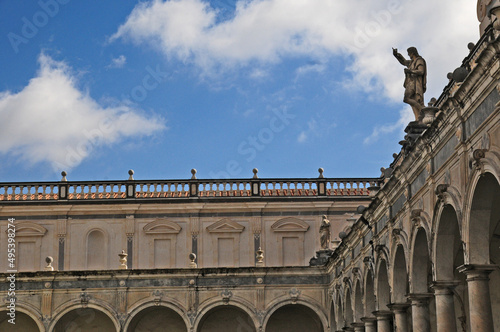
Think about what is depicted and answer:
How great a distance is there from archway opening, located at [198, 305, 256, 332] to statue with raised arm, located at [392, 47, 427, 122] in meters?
23.0

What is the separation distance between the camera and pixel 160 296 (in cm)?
4166

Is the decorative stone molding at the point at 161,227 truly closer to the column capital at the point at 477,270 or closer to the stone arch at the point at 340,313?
the stone arch at the point at 340,313

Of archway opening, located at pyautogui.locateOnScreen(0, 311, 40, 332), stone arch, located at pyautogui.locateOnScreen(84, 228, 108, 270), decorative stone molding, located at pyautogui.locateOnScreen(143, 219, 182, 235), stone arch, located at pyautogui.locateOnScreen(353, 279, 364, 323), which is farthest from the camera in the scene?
decorative stone molding, located at pyautogui.locateOnScreen(143, 219, 182, 235)

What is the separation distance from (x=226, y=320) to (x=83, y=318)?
6.74 metres

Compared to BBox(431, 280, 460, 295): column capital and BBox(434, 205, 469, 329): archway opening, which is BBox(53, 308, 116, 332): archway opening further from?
BBox(434, 205, 469, 329): archway opening

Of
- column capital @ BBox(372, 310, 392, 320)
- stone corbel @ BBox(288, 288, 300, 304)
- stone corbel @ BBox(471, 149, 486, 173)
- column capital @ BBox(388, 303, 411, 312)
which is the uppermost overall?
stone corbel @ BBox(288, 288, 300, 304)

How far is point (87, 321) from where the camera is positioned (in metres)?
43.7

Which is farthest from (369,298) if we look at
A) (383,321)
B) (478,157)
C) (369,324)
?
(478,157)

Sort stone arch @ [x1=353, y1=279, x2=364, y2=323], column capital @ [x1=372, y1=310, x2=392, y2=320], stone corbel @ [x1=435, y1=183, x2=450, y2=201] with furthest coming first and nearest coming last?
stone arch @ [x1=353, y1=279, x2=364, y2=323] → column capital @ [x1=372, y1=310, x2=392, y2=320] → stone corbel @ [x1=435, y1=183, x2=450, y2=201]

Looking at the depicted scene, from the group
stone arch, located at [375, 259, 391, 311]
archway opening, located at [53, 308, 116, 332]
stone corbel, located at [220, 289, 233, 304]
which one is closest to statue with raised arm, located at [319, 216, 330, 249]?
stone corbel, located at [220, 289, 233, 304]

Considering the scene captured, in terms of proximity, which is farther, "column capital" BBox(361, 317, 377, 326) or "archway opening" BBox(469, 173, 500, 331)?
"column capital" BBox(361, 317, 377, 326)

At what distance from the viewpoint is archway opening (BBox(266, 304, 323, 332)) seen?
143ft

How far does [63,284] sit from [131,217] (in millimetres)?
7188

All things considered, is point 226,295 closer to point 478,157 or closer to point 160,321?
point 160,321
